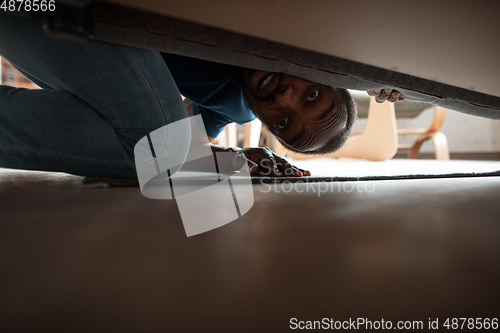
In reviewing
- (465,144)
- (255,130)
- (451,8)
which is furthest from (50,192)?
(465,144)

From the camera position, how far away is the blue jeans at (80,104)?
1.18ft

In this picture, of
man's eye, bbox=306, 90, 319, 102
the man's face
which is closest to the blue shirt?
the man's face

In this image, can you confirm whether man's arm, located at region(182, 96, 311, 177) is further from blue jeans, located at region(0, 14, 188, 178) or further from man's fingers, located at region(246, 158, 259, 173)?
blue jeans, located at region(0, 14, 188, 178)

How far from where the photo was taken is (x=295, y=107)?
2.01ft

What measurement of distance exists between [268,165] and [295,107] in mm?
171

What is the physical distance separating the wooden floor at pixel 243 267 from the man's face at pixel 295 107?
0.38m

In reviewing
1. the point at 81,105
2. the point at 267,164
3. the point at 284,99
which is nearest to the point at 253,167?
the point at 267,164

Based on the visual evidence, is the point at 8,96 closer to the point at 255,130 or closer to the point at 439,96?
the point at 439,96

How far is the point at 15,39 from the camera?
0.37 m

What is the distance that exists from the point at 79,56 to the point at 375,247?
0.39 metres

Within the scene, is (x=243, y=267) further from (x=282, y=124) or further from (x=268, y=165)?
(x=282, y=124)

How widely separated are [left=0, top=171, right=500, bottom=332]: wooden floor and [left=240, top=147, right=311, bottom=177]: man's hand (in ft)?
0.79

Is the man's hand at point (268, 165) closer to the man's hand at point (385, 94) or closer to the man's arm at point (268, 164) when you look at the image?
the man's arm at point (268, 164)

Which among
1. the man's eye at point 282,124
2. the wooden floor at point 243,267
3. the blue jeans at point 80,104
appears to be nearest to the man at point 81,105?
the blue jeans at point 80,104
